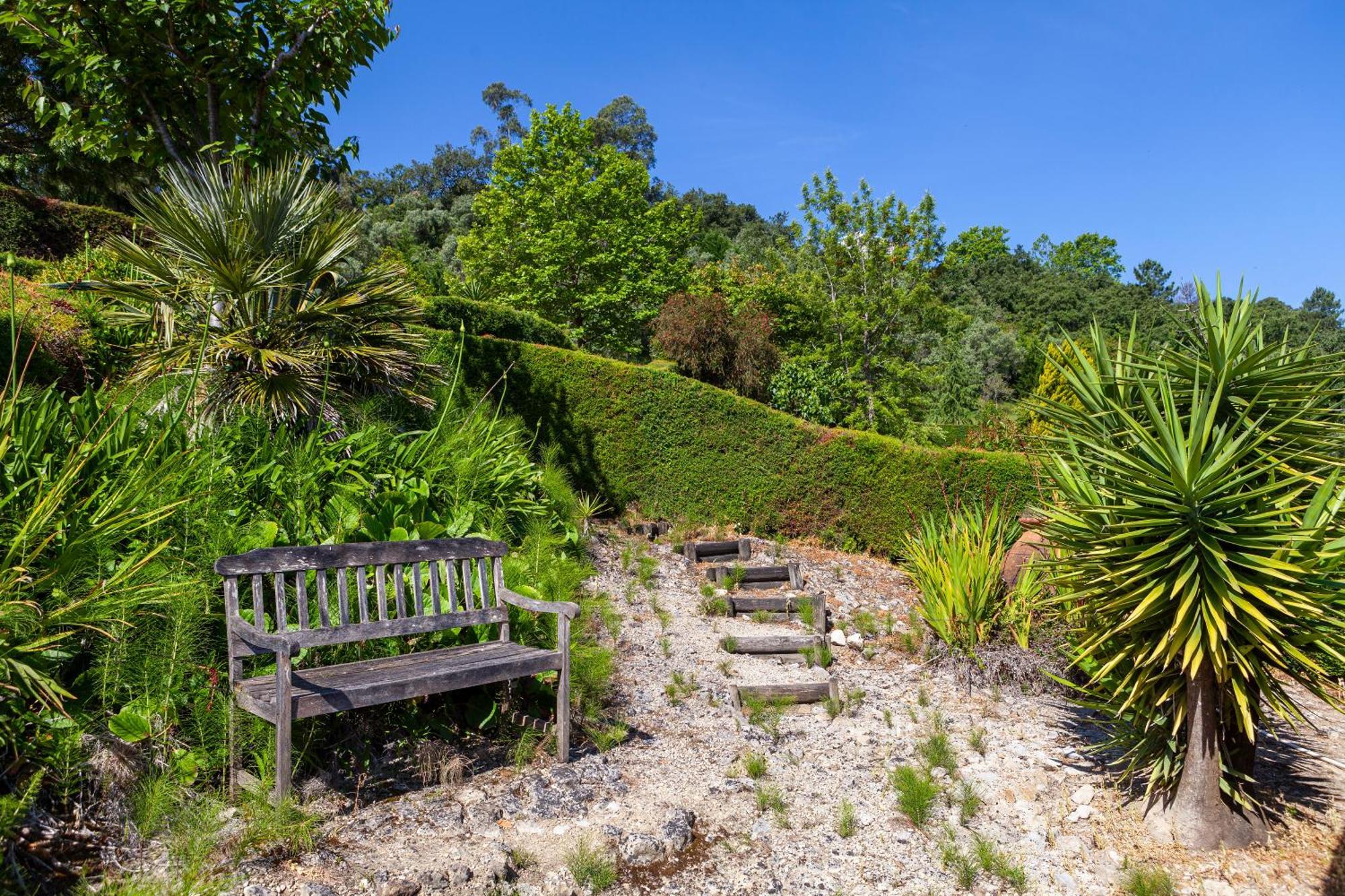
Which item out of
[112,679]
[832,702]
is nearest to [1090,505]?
[832,702]

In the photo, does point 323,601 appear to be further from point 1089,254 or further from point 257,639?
point 1089,254

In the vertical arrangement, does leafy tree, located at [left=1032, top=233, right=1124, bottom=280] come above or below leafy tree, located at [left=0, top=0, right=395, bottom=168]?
above

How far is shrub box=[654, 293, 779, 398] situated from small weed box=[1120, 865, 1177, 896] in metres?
13.7

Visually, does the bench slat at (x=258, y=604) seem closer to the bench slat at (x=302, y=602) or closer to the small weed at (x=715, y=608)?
the bench slat at (x=302, y=602)

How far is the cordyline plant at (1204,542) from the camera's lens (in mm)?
3131

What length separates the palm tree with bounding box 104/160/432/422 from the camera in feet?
17.2

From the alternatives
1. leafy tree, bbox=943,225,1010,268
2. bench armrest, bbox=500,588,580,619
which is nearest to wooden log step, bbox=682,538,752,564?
bench armrest, bbox=500,588,580,619

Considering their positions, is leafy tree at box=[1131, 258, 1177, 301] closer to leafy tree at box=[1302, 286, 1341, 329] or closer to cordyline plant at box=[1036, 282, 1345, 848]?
leafy tree at box=[1302, 286, 1341, 329]

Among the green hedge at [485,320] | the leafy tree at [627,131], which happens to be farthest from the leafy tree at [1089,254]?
the green hedge at [485,320]

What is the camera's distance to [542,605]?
420 cm

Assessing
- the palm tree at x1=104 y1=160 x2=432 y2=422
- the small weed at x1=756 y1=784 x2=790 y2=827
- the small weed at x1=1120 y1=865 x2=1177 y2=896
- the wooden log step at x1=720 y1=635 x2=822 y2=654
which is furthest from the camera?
the wooden log step at x1=720 y1=635 x2=822 y2=654

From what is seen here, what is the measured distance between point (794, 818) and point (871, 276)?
52.7 ft

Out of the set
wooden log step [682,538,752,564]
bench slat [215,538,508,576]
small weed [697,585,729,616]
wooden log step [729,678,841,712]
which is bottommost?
wooden log step [729,678,841,712]

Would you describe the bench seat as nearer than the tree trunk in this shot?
Yes
